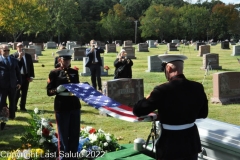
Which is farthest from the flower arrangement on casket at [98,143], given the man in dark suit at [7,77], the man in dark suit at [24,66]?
the man in dark suit at [24,66]

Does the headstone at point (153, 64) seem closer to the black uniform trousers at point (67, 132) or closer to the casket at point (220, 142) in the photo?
the black uniform trousers at point (67, 132)

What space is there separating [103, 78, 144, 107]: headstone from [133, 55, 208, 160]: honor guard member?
6.80m

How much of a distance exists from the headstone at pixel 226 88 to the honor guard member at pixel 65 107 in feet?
23.5

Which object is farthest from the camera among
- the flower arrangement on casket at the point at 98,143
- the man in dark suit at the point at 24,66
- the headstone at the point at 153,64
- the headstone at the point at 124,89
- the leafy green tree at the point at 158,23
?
the leafy green tree at the point at 158,23

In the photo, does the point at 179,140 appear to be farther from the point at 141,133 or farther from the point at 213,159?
the point at 141,133

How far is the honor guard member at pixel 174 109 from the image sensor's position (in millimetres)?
3969

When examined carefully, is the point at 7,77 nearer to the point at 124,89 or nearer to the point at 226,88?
the point at 124,89

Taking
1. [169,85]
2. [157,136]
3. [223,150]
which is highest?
[169,85]

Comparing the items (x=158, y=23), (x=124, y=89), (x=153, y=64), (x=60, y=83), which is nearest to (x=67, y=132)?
(x=60, y=83)

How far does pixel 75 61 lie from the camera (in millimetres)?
27234

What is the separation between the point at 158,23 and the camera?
74.1 meters

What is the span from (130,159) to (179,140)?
207cm

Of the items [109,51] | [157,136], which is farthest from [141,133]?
[109,51]

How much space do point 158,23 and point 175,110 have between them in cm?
→ 7135
